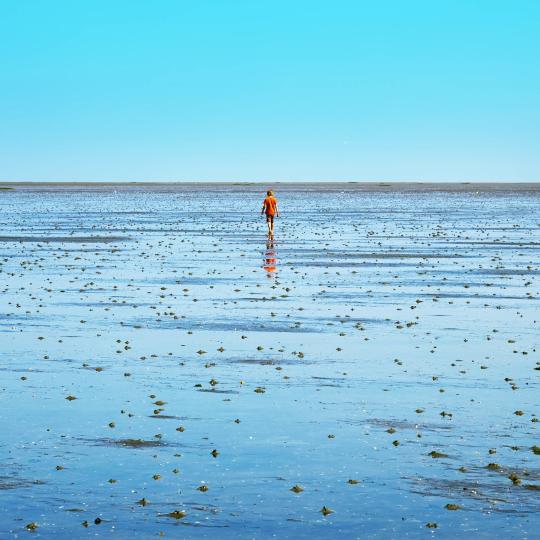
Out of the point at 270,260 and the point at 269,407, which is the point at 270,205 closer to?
the point at 270,260

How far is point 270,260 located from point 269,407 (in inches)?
1208

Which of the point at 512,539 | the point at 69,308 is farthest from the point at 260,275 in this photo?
the point at 512,539

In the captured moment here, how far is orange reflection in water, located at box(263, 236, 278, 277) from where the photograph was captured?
43.2 m

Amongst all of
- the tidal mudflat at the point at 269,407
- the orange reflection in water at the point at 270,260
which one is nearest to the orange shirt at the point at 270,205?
the orange reflection in water at the point at 270,260

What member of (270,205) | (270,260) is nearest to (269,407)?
(270,260)

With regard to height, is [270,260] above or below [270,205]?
below

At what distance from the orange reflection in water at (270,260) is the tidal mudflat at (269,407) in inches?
117

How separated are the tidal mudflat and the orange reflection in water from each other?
9.78 feet

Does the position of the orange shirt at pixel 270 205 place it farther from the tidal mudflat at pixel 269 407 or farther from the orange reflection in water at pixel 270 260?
the tidal mudflat at pixel 269 407

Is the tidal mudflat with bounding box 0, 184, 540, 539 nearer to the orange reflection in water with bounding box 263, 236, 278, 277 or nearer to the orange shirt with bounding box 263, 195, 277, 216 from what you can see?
the orange reflection in water with bounding box 263, 236, 278, 277

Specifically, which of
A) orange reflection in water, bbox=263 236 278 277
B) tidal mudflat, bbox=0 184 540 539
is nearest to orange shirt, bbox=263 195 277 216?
orange reflection in water, bbox=263 236 278 277

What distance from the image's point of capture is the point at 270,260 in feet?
159

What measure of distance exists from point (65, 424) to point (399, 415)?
197 inches

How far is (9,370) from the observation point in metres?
20.9
